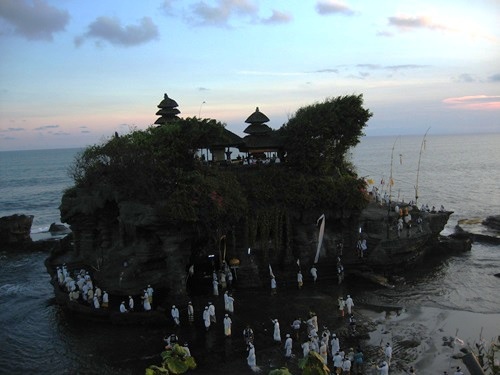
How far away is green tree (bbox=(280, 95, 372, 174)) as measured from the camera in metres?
35.1

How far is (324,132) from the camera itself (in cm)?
3528

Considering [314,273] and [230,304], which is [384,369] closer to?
[230,304]

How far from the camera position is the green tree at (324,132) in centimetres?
3512

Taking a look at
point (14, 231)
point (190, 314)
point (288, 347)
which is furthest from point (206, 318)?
point (14, 231)

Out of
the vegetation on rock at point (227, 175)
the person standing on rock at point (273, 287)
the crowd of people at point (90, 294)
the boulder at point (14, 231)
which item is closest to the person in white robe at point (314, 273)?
the vegetation on rock at point (227, 175)

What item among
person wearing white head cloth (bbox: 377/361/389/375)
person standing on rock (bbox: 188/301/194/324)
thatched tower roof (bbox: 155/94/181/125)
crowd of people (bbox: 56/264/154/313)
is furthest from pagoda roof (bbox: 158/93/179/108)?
person wearing white head cloth (bbox: 377/361/389/375)

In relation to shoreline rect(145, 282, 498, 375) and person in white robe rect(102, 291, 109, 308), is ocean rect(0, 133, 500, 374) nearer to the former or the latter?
shoreline rect(145, 282, 498, 375)

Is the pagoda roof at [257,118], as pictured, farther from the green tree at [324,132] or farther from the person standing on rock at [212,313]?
the person standing on rock at [212,313]

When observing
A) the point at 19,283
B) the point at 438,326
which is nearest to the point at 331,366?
the point at 438,326

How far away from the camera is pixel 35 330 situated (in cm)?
2662

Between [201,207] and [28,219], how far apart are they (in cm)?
3011

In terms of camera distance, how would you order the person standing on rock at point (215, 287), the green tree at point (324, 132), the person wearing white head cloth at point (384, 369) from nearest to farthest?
the person wearing white head cloth at point (384, 369) → the person standing on rock at point (215, 287) → the green tree at point (324, 132)

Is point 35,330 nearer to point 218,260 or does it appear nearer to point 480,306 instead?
point 218,260

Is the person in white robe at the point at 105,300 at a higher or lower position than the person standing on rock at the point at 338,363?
higher
